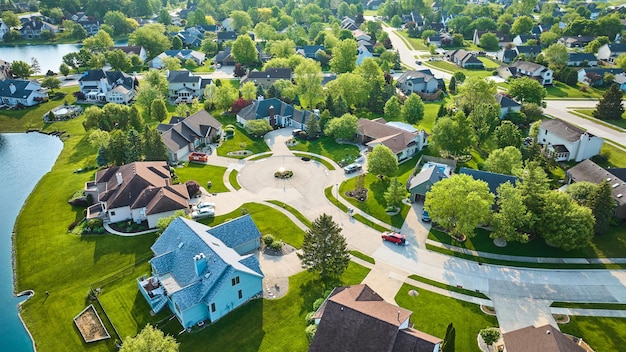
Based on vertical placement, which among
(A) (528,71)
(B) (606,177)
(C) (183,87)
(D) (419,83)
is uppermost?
(A) (528,71)

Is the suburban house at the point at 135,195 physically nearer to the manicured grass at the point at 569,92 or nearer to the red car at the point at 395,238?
the red car at the point at 395,238

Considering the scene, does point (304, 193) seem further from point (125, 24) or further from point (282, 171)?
point (125, 24)

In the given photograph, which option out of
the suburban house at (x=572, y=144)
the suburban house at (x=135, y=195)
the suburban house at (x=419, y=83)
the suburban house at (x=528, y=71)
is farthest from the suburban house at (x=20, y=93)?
the suburban house at (x=528, y=71)

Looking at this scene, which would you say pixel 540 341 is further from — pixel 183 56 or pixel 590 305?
pixel 183 56

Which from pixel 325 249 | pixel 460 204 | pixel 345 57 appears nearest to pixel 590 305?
Answer: pixel 460 204

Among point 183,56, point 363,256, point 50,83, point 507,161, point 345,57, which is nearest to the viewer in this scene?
point 363,256

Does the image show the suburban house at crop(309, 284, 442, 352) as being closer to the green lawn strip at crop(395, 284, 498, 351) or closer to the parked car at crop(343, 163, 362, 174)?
the green lawn strip at crop(395, 284, 498, 351)

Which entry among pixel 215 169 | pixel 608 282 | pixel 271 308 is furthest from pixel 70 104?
pixel 608 282
